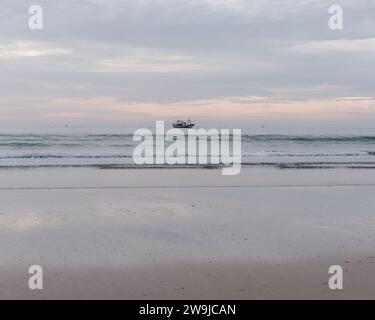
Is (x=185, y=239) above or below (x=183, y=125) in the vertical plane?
below

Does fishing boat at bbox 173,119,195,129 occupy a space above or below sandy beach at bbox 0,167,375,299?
above

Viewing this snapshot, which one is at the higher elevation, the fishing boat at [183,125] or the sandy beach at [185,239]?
the fishing boat at [183,125]

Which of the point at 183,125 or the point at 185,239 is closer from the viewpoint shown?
the point at 185,239

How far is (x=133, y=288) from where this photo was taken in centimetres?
601

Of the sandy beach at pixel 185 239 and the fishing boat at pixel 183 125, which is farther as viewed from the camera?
the fishing boat at pixel 183 125

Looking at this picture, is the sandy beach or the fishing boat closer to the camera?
the sandy beach

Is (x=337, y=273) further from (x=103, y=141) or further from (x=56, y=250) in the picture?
(x=103, y=141)

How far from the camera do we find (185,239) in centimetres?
830

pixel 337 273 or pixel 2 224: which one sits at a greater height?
pixel 2 224

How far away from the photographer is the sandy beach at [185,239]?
20.0 feet

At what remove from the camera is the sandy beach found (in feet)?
20.0
